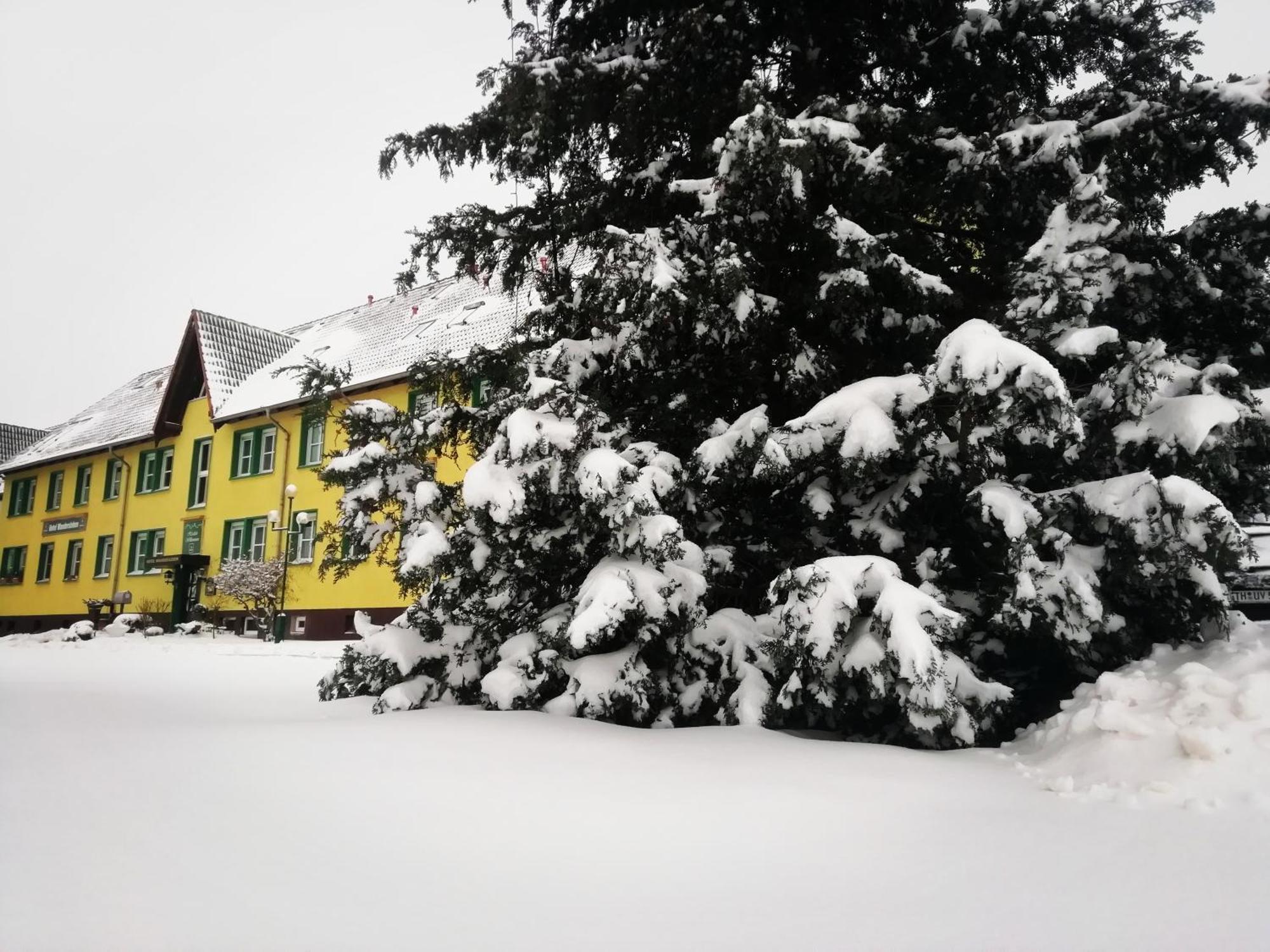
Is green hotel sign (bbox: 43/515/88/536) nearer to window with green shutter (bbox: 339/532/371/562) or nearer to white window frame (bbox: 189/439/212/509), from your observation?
white window frame (bbox: 189/439/212/509)

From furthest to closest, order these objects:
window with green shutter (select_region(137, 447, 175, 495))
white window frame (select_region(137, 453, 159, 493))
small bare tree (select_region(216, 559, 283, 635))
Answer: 1. white window frame (select_region(137, 453, 159, 493))
2. window with green shutter (select_region(137, 447, 175, 495))
3. small bare tree (select_region(216, 559, 283, 635))

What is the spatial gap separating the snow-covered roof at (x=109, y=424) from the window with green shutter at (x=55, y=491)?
72 centimetres

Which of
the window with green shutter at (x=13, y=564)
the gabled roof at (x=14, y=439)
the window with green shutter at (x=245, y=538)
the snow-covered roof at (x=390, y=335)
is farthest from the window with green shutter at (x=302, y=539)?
the gabled roof at (x=14, y=439)

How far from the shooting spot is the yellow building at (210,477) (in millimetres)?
24234

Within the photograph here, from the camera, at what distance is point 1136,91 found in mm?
7344

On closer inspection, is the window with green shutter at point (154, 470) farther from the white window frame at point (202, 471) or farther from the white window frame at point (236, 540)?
the white window frame at point (236, 540)

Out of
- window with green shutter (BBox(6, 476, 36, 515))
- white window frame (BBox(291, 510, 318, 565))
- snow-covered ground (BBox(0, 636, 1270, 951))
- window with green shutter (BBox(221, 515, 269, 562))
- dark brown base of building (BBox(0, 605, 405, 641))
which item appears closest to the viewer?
snow-covered ground (BBox(0, 636, 1270, 951))

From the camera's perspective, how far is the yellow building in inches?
954

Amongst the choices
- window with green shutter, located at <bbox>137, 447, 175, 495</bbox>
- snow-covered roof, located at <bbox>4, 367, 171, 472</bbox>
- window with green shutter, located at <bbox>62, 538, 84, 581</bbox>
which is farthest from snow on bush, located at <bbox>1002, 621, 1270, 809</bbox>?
window with green shutter, located at <bbox>62, 538, 84, 581</bbox>

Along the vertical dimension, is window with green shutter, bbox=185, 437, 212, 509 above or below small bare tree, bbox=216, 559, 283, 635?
above

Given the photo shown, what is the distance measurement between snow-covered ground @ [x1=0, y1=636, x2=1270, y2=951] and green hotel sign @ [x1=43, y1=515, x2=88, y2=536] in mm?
31778

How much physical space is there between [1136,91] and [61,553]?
36864 mm

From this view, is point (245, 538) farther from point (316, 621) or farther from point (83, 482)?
point (83, 482)

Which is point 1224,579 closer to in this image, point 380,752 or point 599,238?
point 599,238
